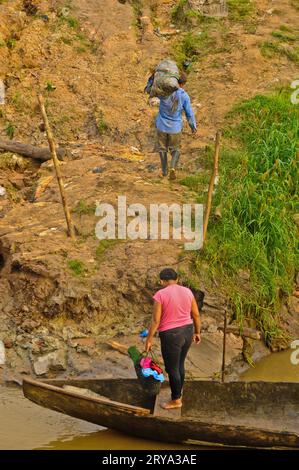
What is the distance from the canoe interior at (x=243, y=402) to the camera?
26.5ft

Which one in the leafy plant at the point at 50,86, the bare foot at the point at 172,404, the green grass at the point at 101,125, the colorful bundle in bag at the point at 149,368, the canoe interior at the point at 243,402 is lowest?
the canoe interior at the point at 243,402

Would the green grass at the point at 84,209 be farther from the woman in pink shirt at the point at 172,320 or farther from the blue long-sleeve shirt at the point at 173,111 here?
the woman in pink shirt at the point at 172,320

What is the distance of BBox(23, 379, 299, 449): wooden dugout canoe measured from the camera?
728cm

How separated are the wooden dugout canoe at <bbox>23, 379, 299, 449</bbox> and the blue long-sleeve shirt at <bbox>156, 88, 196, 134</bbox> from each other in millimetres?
4249

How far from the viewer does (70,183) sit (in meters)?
11.6

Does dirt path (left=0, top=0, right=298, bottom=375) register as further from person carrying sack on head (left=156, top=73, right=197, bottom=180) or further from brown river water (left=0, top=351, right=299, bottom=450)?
brown river water (left=0, top=351, right=299, bottom=450)

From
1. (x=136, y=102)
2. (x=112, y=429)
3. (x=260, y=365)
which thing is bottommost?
(x=260, y=365)

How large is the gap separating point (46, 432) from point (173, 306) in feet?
5.33

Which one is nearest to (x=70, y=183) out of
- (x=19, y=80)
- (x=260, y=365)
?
(x=19, y=80)

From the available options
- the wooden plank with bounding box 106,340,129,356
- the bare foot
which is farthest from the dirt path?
the bare foot

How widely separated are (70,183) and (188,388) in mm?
4258

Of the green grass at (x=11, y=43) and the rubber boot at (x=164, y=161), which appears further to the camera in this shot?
the green grass at (x=11, y=43)

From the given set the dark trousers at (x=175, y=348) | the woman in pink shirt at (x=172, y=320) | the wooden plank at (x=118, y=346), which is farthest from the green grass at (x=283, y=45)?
the dark trousers at (x=175, y=348)

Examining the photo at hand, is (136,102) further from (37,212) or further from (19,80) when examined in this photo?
(37,212)
